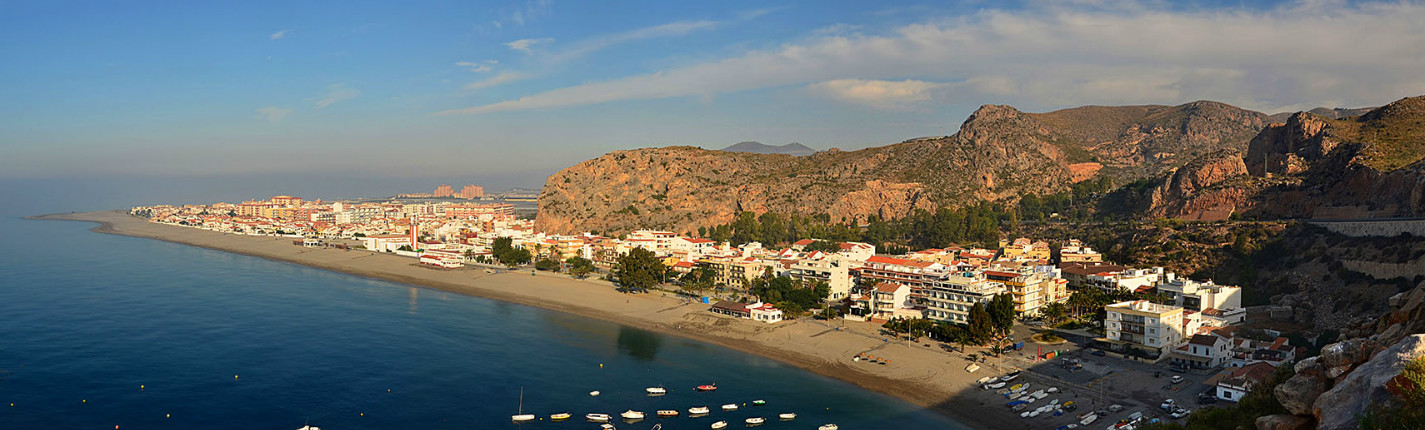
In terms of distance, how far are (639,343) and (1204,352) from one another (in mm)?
34127

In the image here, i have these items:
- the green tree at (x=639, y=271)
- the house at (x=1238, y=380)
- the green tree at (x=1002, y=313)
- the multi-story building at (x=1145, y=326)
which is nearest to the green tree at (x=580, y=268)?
the green tree at (x=639, y=271)

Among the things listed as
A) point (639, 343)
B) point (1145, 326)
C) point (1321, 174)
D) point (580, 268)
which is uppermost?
point (1321, 174)

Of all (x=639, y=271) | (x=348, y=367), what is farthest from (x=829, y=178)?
(x=348, y=367)

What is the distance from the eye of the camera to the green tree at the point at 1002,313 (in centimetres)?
5194

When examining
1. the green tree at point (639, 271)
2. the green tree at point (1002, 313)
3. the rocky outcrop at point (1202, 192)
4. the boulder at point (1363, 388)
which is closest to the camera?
the boulder at point (1363, 388)

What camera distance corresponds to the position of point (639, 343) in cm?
5641

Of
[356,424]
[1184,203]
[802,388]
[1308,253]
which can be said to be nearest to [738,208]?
[1184,203]

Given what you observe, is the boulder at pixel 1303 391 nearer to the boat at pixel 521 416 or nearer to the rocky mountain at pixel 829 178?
the boat at pixel 521 416

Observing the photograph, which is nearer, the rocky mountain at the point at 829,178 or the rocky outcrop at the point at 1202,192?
the rocky outcrop at the point at 1202,192

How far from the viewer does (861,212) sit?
440 feet

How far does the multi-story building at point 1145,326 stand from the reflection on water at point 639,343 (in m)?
28.6

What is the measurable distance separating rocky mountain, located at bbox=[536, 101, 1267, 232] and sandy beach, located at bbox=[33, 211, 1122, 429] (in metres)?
43.0

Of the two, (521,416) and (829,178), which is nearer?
(521,416)

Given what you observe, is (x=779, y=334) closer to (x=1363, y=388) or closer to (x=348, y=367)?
(x=348, y=367)
